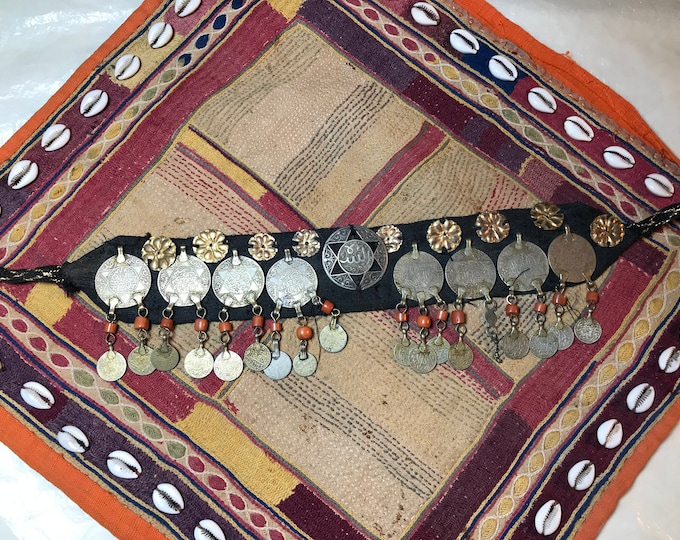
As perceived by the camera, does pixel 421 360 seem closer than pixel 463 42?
Yes

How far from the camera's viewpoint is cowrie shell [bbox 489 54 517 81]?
1.04m

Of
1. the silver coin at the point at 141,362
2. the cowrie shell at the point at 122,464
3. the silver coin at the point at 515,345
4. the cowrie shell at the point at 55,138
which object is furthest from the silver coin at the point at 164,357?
the silver coin at the point at 515,345

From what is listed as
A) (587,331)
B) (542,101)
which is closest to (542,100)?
(542,101)

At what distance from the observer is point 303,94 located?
38.4 inches

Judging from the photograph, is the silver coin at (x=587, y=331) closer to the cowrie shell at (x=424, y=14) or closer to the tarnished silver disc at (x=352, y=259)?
the tarnished silver disc at (x=352, y=259)

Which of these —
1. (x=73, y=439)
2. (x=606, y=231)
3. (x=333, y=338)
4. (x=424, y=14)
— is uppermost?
(x=424, y=14)

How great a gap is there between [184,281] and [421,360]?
344 mm

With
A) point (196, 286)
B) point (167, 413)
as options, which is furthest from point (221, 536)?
point (196, 286)

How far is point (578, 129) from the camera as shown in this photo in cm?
104

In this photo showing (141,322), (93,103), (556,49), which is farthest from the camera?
(556,49)

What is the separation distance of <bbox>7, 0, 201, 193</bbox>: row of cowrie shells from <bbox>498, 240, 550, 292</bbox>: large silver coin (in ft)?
1.99

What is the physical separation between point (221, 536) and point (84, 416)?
0.81 feet

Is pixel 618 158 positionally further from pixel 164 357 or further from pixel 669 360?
pixel 164 357

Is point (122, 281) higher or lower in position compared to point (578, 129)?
lower
